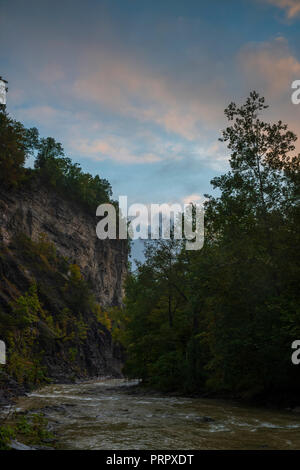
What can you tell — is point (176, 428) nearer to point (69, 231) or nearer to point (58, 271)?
point (58, 271)

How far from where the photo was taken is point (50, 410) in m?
13.5

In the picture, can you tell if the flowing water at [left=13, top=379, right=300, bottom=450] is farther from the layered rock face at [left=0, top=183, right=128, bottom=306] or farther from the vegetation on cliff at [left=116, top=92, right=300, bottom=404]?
the layered rock face at [left=0, top=183, right=128, bottom=306]

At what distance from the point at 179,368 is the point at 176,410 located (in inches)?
325

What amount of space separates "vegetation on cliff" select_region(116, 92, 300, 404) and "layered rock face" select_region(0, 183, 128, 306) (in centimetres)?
3138

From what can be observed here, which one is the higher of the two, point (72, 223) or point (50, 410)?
point (72, 223)

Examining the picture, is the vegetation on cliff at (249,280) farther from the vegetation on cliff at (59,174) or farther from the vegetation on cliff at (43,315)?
the vegetation on cliff at (59,174)

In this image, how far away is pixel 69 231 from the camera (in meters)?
64.7

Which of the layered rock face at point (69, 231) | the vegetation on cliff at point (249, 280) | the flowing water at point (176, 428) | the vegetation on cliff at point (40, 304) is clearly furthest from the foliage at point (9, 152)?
→ the flowing water at point (176, 428)

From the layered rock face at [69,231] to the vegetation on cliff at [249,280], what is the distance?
31.4m

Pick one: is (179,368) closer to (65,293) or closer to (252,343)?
(252,343)

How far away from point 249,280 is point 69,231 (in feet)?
171

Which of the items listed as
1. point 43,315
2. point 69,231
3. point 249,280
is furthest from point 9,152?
point 249,280

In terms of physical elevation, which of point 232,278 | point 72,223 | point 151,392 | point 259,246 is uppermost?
point 72,223
